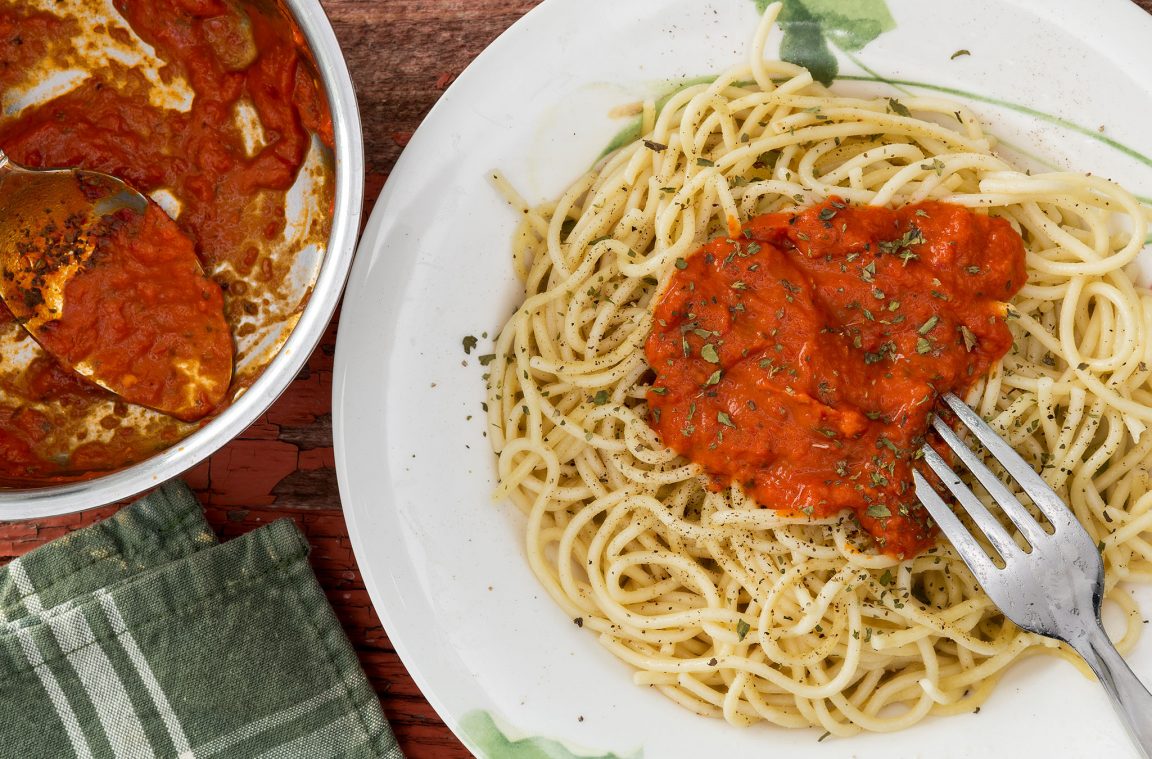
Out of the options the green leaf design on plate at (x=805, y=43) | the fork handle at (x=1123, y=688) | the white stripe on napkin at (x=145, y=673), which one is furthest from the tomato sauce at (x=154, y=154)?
the fork handle at (x=1123, y=688)

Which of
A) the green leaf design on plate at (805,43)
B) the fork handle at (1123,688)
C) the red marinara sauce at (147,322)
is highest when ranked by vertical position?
the green leaf design on plate at (805,43)

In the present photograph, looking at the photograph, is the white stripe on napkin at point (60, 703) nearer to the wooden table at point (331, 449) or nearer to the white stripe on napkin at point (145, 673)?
the white stripe on napkin at point (145, 673)

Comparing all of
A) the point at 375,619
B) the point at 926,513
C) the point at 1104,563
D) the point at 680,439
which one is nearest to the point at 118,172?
the point at 375,619

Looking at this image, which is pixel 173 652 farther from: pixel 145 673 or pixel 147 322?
pixel 147 322

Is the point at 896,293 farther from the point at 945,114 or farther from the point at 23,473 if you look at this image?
the point at 23,473

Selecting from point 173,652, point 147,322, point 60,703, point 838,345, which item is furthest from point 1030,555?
point 60,703

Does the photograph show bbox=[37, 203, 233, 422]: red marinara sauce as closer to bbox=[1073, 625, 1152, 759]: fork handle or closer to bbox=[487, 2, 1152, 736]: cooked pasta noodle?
bbox=[487, 2, 1152, 736]: cooked pasta noodle

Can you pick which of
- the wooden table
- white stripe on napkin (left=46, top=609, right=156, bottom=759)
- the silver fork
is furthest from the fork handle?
white stripe on napkin (left=46, top=609, right=156, bottom=759)
